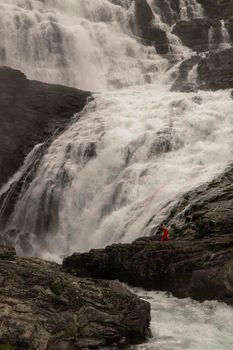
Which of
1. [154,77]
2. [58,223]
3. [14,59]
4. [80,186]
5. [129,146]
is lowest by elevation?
[58,223]

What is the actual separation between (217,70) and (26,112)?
64.6 ft

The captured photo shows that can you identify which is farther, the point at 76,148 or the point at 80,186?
the point at 76,148

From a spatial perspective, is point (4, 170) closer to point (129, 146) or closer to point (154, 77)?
point (129, 146)

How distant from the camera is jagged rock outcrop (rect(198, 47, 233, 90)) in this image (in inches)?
1877

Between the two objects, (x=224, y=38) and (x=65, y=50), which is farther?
(x=224, y=38)

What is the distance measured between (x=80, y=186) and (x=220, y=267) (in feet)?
56.4

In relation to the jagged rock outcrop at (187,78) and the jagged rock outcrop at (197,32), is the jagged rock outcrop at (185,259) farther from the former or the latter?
the jagged rock outcrop at (197,32)

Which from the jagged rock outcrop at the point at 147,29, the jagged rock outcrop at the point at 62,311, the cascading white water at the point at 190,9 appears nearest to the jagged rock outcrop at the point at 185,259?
the jagged rock outcrop at the point at 62,311

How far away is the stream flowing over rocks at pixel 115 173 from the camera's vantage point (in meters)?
14.5

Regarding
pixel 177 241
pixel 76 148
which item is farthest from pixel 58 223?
pixel 177 241

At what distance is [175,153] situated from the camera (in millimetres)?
33625

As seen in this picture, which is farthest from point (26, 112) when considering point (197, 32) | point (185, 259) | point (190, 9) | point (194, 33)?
point (190, 9)

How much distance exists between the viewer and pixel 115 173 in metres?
33.7

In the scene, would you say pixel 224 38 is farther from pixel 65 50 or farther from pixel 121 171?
pixel 121 171
